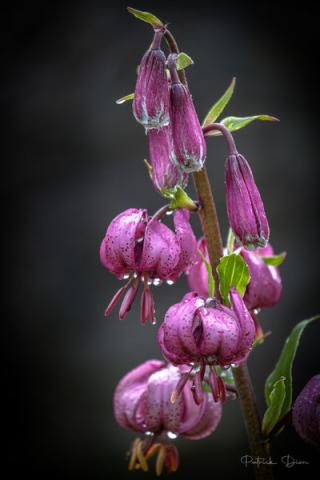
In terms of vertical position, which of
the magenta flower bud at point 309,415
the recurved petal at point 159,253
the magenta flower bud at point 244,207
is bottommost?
the magenta flower bud at point 309,415

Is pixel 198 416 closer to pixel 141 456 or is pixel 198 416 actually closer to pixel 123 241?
pixel 141 456

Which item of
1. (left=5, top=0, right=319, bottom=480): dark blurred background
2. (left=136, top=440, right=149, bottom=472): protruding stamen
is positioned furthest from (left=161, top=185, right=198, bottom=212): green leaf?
(left=5, top=0, right=319, bottom=480): dark blurred background

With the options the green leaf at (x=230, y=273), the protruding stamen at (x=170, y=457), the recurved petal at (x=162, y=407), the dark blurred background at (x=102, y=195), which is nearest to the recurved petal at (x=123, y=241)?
the green leaf at (x=230, y=273)

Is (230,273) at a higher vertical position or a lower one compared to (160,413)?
higher

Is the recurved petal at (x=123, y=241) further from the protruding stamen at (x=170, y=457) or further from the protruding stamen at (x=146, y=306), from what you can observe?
the protruding stamen at (x=170, y=457)

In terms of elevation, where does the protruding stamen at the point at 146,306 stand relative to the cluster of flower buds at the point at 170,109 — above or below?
below

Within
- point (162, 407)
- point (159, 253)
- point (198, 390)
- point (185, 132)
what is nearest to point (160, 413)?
point (162, 407)

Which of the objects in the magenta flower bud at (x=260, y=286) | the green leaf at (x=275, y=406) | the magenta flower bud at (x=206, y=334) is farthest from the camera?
the magenta flower bud at (x=260, y=286)
